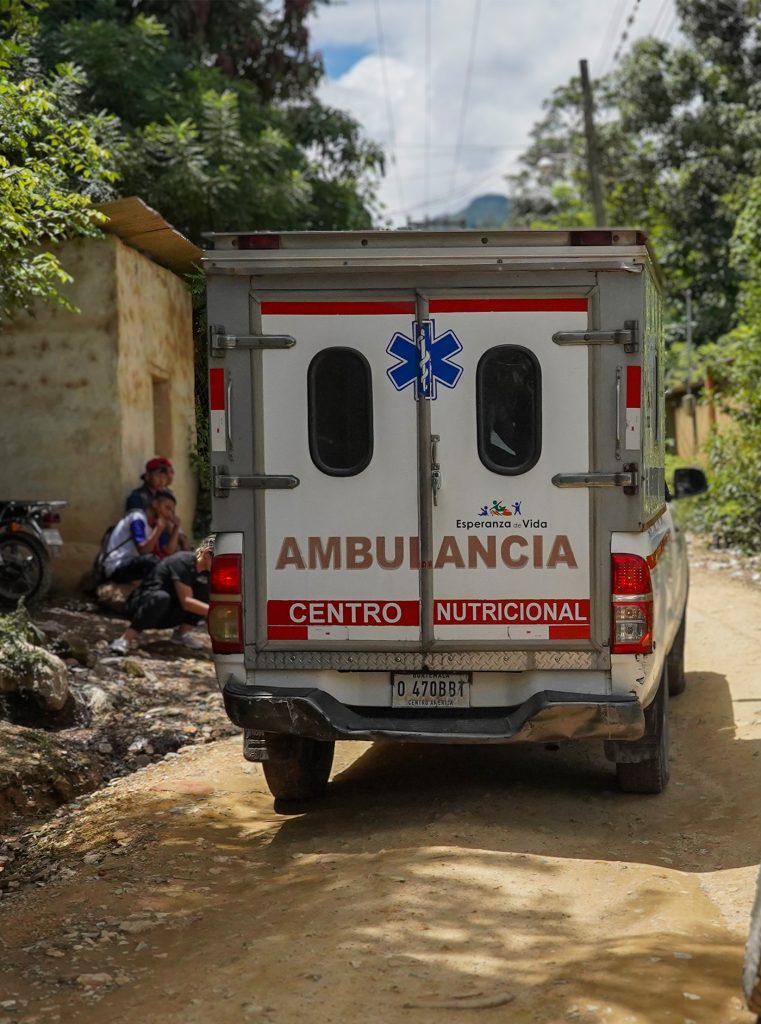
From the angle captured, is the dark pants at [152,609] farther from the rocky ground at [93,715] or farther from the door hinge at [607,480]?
the door hinge at [607,480]

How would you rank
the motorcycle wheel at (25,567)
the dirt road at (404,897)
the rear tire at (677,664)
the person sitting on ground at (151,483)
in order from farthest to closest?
the person sitting on ground at (151,483)
the motorcycle wheel at (25,567)
the rear tire at (677,664)
the dirt road at (404,897)

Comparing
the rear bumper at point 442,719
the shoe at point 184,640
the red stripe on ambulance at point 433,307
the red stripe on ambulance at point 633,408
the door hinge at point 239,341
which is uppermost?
the red stripe on ambulance at point 433,307

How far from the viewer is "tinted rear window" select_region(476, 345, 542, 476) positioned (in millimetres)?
5715

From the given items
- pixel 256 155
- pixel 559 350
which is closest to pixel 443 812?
pixel 559 350

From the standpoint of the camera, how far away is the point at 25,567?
10602 millimetres

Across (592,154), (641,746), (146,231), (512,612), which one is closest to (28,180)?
(512,612)

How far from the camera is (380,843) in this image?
18.1ft

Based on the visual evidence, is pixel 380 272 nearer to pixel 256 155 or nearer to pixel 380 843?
pixel 380 843

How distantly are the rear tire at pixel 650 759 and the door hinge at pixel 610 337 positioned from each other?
5.67ft

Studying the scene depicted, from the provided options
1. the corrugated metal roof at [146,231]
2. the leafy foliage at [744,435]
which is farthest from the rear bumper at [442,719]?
the leafy foliage at [744,435]

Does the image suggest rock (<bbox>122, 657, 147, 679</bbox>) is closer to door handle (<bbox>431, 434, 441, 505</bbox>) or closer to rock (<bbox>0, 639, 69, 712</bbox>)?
rock (<bbox>0, 639, 69, 712</bbox>)

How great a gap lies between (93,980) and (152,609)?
230 inches

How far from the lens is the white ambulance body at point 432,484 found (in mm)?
5637

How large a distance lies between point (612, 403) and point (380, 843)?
7.15 ft
